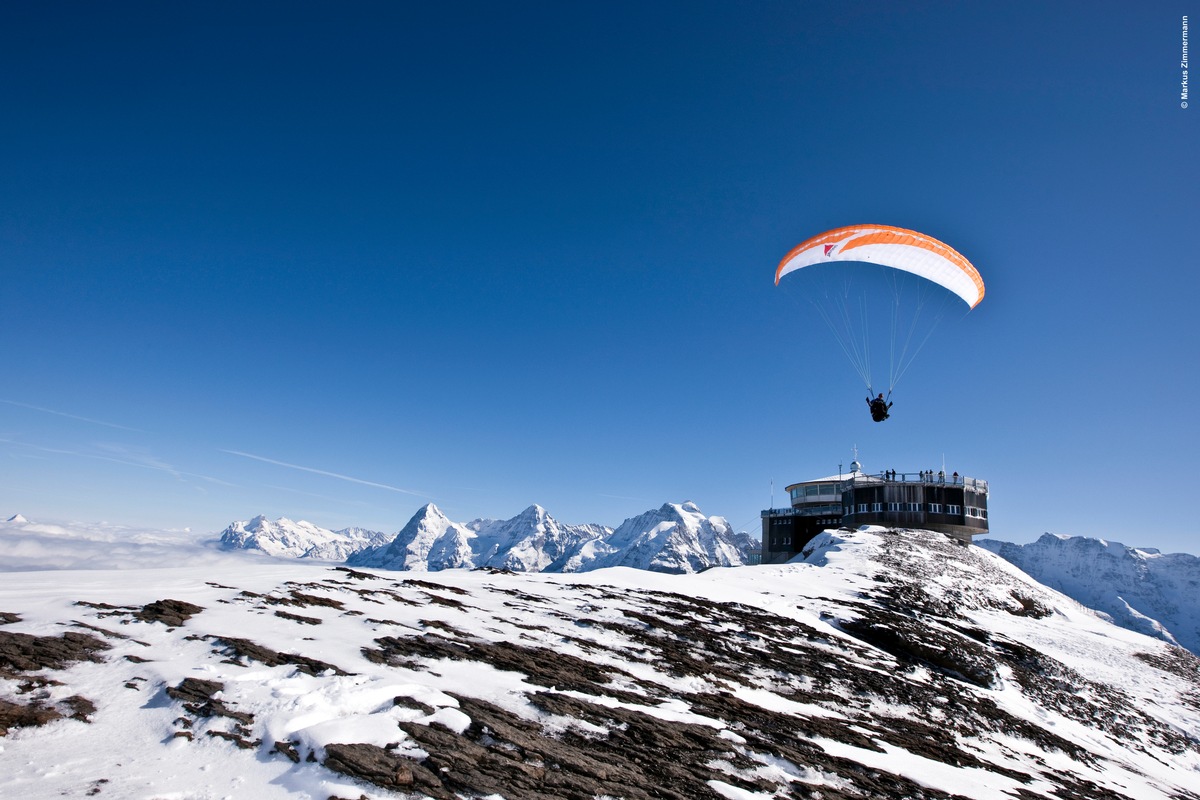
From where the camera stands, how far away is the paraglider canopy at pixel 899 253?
33.6 meters

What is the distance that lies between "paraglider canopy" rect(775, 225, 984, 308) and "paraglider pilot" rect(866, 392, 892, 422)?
314 inches

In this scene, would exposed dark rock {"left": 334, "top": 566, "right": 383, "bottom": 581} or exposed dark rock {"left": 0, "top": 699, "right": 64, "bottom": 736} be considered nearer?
exposed dark rock {"left": 0, "top": 699, "right": 64, "bottom": 736}

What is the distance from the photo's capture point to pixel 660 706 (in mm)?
11375

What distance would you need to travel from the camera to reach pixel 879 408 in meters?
35.6

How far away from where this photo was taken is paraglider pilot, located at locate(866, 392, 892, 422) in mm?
35237

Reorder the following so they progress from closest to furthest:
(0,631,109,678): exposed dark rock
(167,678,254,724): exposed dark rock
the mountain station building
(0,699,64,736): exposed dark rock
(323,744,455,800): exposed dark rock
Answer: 1. (323,744,455,800): exposed dark rock
2. (0,699,64,736): exposed dark rock
3. (167,678,254,724): exposed dark rock
4. (0,631,109,678): exposed dark rock
5. the mountain station building

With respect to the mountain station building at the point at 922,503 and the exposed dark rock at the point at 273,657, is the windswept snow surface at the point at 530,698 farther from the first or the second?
the mountain station building at the point at 922,503

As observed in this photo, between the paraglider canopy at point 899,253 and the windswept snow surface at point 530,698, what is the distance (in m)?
20.6

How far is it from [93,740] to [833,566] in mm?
40975

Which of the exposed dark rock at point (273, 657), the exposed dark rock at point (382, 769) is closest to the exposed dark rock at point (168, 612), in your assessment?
the exposed dark rock at point (273, 657)

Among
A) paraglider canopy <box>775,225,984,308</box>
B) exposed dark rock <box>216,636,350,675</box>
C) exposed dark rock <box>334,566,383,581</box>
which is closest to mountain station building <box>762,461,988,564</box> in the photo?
paraglider canopy <box>775,225,984,308</box>

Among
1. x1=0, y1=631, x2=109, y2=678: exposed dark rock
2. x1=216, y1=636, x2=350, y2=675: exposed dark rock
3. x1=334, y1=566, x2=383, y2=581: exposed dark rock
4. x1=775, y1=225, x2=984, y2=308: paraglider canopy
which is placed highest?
x1=775, y1=225, x2=984, y2=308: paraglider canopy

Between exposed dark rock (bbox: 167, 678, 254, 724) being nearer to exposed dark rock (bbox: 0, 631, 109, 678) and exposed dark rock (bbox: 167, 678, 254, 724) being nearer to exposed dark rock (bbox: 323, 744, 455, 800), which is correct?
exposed dark rock (bbox: 323, 744, 455, 800)

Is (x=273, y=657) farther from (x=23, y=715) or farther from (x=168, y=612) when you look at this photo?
(x=168, y=612)
